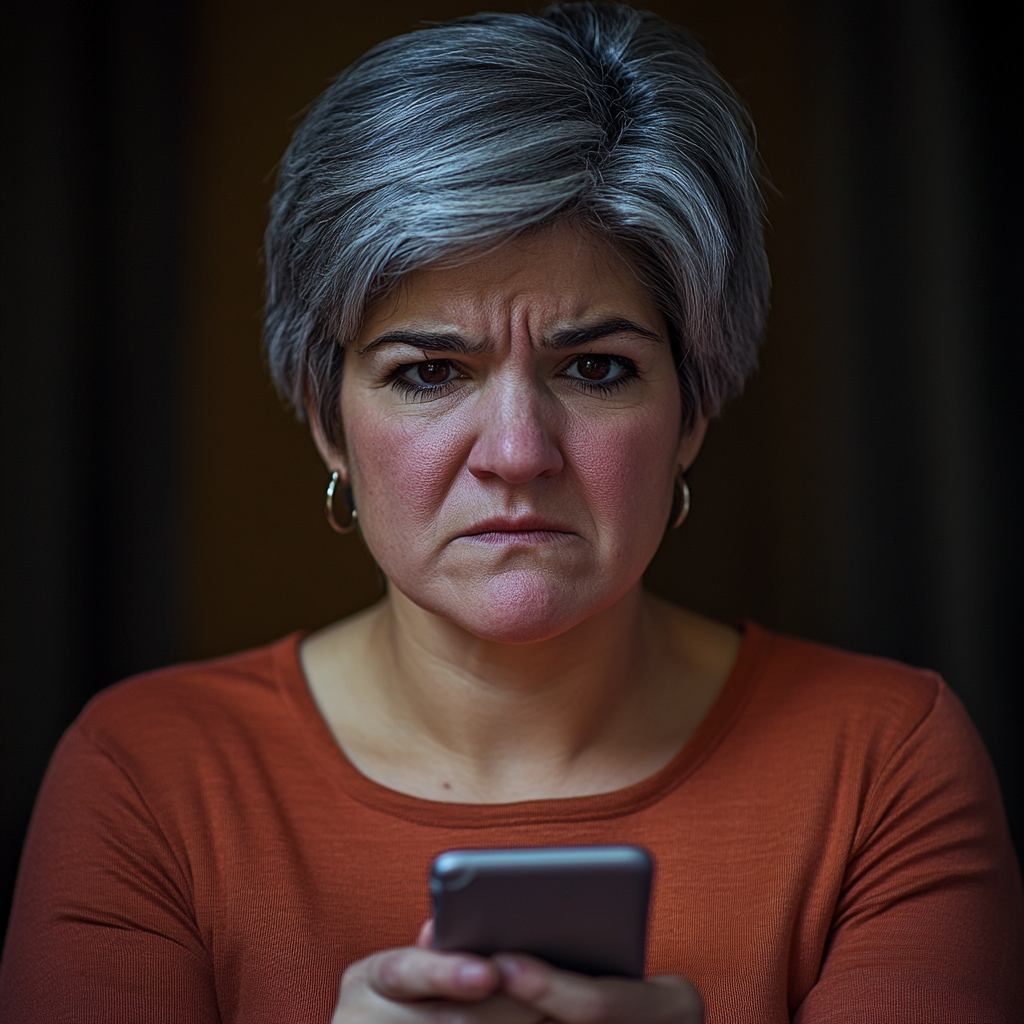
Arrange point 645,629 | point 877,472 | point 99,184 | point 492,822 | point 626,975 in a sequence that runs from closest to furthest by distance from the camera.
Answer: point 626,975
point 492,822
point 645,629
point 99,184
point 877,472

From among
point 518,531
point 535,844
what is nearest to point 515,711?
point 535,844

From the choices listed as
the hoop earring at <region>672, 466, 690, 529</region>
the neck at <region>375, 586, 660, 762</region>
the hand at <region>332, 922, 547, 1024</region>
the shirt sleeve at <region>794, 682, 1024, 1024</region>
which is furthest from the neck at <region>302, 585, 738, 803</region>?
the hand at <region>332, 922, 547, 1024</region>

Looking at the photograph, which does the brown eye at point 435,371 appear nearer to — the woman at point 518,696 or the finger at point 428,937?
the woman at point 518,696

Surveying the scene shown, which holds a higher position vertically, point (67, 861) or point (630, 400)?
point (630, 400)

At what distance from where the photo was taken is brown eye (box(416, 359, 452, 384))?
1185 millimetres

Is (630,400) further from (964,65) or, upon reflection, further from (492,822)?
(964,65)

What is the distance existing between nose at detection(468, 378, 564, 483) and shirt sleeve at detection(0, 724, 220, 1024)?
1.88 ft

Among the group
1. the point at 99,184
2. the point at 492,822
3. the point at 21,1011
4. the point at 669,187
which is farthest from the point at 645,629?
the point at 99,184

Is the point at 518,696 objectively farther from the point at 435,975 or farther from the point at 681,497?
the point at 435,975

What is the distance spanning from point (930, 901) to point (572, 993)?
523 mm

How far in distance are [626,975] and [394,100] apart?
0.91 m

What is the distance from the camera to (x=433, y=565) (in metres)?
1.18

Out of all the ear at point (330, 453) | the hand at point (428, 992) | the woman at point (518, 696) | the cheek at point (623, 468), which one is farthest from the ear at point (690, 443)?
the hand at point (428, 992)

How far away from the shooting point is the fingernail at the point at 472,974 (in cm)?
85
